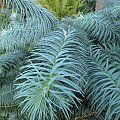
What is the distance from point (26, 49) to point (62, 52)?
0.29 m

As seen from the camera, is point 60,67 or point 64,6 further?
point 64,6

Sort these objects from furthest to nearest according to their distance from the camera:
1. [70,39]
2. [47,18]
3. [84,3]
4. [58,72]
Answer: [84,3]
[47,18]
[70,39]
[58,72]

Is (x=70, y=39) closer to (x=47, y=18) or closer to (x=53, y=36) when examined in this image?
(x=53, y=36)

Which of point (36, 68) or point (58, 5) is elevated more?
point (36, 68)

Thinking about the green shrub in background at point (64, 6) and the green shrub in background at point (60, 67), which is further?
the green shrub in background at point (64, 6)

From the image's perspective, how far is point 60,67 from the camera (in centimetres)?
75

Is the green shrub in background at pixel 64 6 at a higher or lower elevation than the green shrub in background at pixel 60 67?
lower

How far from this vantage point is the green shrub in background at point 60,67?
0.70 m

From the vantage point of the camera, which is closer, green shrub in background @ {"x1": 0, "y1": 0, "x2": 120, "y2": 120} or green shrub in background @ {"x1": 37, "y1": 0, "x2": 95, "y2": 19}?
green shrub in background @ {"x1": 0, "y1": 0, "x2": 120, "y2": 120}

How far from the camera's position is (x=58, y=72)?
0.70 meters

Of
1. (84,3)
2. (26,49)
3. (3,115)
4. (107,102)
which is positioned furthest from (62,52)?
(84,3)

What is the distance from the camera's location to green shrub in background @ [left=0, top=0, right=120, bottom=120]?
2.30 feet

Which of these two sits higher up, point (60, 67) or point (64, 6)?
point (60, 67)

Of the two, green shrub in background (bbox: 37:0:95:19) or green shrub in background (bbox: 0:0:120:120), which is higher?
green shrub in background (bbox: 0:0:120:120)
